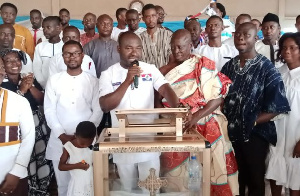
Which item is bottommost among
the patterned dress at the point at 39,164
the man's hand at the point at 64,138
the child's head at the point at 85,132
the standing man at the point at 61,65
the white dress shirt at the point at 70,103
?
the patterned dress at the point at 39,164

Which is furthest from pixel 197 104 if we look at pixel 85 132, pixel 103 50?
pixel 103 50

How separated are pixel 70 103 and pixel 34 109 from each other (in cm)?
50

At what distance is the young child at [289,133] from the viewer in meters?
2.92

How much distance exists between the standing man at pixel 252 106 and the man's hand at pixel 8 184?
1544mm

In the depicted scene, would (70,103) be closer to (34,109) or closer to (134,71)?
(34,109)

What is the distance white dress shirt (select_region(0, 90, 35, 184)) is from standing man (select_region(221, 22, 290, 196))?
1.44m

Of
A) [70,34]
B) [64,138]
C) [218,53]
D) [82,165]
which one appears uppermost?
[70,34]

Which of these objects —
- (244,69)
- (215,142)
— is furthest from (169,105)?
(244,69)

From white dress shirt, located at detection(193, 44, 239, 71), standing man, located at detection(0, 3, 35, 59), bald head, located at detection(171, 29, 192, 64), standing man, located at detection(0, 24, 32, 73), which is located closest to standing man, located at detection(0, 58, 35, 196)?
bald head, located at detection(171, 29, 192, 64)

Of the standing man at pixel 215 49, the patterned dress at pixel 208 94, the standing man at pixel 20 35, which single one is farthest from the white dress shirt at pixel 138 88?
the standing man at pixel 20 35

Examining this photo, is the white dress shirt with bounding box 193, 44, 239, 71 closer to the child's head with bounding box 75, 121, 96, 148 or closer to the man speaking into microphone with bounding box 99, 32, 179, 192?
the man speaking into microphone with bounding box 99, 32, 179, 192

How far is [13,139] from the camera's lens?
7.97 feet

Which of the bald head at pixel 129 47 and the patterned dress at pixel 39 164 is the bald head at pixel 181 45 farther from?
the patterned dress at pixel 39 164

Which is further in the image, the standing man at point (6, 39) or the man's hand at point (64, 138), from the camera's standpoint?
the standing man at point (6, 39)
